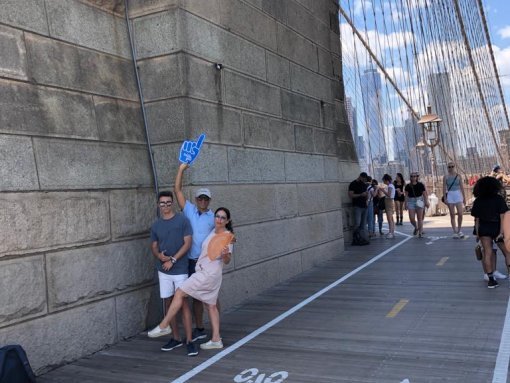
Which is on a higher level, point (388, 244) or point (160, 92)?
point (160, 92)

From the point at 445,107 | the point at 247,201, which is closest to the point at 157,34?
the point at 247,201

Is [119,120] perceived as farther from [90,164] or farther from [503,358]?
[503,358]

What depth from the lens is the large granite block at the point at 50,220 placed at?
428 centimetres

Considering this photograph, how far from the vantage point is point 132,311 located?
218 inches

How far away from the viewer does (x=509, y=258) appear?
699 centimetres

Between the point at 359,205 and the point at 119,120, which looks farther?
the point at 359,205

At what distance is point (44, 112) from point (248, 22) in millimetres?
3816

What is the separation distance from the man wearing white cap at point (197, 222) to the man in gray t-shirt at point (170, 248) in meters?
0.23

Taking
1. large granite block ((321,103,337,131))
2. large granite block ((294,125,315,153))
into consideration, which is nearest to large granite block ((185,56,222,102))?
large granite block ((294,125,315,153))

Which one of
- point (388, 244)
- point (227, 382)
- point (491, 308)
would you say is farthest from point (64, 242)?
point (388, 244)

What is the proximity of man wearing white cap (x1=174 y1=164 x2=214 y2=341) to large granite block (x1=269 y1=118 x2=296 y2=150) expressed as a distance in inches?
117

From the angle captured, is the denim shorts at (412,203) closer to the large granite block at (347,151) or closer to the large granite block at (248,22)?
the large granite block at (347,151)

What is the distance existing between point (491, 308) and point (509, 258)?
1424mm

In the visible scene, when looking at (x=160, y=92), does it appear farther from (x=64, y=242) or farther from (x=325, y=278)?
(x=325, y=278)
